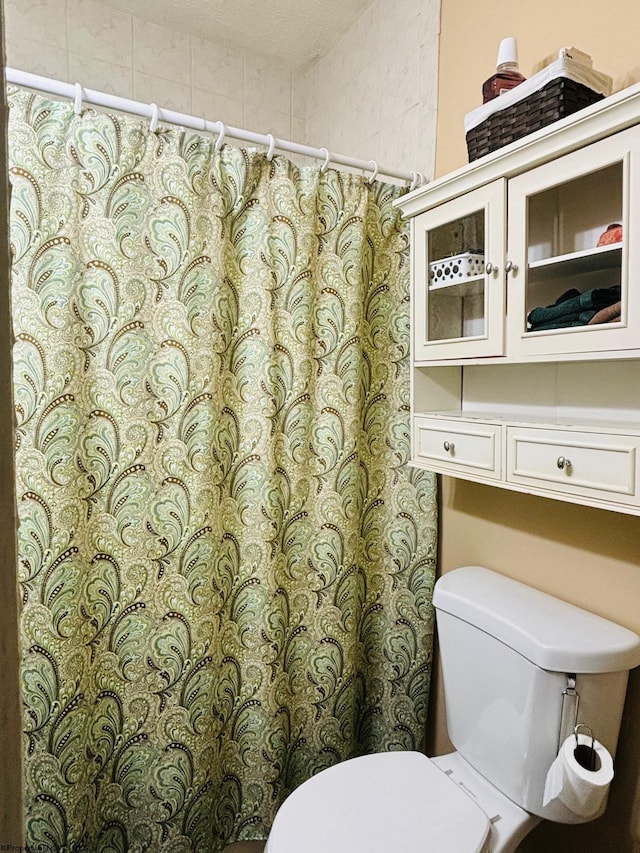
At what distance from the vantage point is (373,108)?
6.36 feet

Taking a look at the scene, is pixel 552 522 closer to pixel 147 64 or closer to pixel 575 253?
pixel 575 253

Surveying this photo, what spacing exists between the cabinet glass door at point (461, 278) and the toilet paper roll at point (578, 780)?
0.80 metres

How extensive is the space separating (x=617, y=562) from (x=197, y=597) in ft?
3.15

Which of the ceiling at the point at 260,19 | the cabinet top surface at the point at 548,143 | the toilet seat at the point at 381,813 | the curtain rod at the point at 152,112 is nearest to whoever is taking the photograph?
the cabinet top surface at the point at 548,143

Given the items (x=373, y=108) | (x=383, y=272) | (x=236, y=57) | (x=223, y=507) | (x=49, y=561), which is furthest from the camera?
(x=236, y=57)

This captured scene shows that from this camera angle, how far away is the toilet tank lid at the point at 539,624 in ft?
3.75

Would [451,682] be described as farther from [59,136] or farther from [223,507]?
[59,136]

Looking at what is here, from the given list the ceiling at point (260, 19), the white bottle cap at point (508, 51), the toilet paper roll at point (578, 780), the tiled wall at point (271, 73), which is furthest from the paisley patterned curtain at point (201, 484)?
the ceiling at point (260, 19)

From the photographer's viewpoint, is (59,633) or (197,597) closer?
(59,633)

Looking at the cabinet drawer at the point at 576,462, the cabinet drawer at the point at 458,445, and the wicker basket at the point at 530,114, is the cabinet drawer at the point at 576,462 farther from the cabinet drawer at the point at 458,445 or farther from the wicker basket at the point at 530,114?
the wicker basket at the point at 530,114

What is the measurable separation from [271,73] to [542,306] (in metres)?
1.58

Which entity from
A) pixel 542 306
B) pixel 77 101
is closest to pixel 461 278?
pixel 542 306

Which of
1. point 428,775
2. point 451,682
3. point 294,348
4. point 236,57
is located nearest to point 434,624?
point 451,682

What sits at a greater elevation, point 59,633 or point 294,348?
point 294,348
